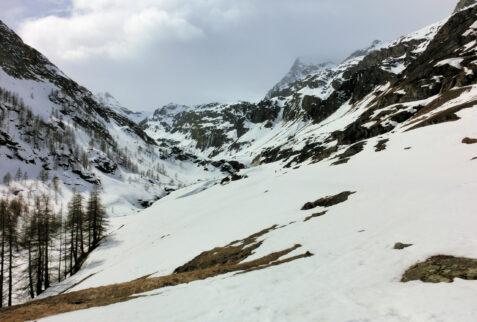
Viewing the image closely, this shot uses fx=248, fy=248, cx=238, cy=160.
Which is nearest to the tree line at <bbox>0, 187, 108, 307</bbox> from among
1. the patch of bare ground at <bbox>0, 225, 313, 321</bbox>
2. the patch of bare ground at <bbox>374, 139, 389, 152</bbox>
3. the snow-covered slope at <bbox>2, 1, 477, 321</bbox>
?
the snow-covered slope at <bbox>2, 1, 477, 321</bbox>

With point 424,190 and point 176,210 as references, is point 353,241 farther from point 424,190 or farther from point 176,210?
point 176,210

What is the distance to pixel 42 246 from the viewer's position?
41.1 metres

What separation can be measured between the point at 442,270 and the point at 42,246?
52316mm

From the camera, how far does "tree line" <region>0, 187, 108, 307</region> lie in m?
35.8

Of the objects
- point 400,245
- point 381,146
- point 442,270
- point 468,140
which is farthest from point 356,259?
point 381,146

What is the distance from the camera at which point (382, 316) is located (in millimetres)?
6668

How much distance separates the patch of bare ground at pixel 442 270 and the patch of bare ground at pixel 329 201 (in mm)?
15864

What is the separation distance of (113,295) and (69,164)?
182205mm

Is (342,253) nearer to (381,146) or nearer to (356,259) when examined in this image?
(356,259)

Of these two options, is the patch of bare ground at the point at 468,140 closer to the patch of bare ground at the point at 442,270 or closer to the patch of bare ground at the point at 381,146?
the patch of bare ground at the point at 381,146

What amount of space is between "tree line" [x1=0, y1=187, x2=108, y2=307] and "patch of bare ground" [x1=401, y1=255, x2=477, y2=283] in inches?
1733

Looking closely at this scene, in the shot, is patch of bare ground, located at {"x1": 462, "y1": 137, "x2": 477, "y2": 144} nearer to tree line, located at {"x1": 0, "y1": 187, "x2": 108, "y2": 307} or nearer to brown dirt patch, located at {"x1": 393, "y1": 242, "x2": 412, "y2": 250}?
brown dirt patch, located at {"x1": 393, "y1": 242, "x2": 412, "y2": 250}

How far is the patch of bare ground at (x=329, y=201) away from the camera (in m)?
25.3

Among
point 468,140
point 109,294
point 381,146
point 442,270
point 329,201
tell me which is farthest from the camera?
point 381,146
